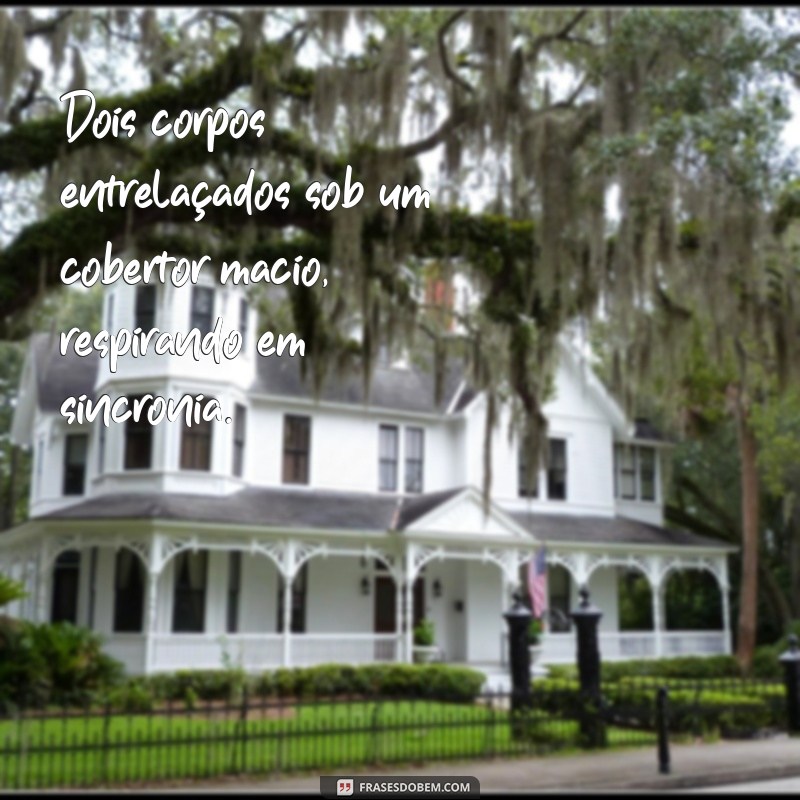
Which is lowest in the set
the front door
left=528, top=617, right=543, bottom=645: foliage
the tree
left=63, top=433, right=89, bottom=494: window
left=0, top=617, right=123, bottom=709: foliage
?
left=0, top=617, right=123, bottom=709: foliage

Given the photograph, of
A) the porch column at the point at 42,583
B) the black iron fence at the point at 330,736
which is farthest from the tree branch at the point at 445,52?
the porch column at the point at 42,583

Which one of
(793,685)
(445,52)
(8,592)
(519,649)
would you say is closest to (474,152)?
(445,52)

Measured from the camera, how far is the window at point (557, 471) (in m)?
28.8

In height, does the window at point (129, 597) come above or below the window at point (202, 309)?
below

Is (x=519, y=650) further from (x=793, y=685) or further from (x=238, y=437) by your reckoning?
(x=238, y=437)

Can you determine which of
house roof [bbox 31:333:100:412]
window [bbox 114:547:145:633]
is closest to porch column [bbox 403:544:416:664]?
window [bbox 114:547:145:633]

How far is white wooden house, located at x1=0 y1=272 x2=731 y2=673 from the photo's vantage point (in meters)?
22.7

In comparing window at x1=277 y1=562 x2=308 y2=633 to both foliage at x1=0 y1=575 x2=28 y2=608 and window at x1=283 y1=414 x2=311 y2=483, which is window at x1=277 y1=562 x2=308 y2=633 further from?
foliage at x1=0 y1=575 x2=28 y2=608

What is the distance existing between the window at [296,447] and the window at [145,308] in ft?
12.7

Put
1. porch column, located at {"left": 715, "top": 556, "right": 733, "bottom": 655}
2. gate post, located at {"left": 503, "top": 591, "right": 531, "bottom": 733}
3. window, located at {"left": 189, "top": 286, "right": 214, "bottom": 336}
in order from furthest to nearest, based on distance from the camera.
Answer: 1. porch column, located at {"left": 715, "top": 556, "right": 733, "bottom": 655}
2. window, located at {"left": 189, "top": 286, "right": 214, "bottom": 336}
3. gate post, located at {"left": 503, "top": 591, "right": 531, "bottom": 733}

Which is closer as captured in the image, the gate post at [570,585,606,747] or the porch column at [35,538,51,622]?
the gate post at [570,585,606,747]

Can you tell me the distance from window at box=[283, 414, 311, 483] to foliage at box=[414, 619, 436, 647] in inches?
174

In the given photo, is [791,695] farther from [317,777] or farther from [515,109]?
[515,109]

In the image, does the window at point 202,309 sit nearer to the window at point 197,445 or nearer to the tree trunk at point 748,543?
the window at point 197,445
